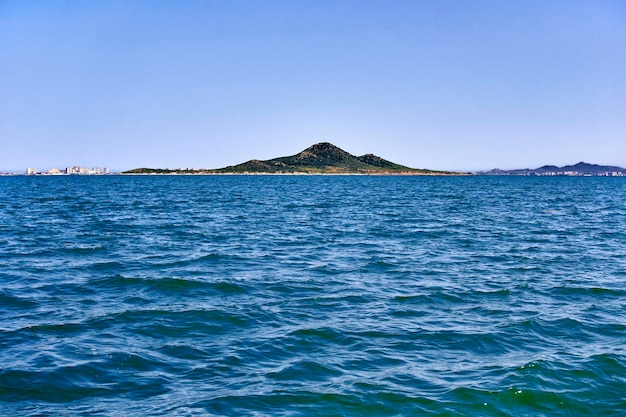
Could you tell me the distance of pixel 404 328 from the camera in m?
15.7

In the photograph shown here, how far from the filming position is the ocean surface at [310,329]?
35.9 feet

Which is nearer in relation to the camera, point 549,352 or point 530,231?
point 549,352

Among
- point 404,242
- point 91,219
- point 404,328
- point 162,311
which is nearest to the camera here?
point 404,328

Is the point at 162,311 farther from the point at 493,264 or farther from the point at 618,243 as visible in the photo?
the point at 618,243

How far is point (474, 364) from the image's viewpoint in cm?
1291

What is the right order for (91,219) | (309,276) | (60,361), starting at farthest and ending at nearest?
(91,219) < (309,276) < (60,361)

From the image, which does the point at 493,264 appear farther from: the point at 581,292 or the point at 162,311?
the point at 162,311

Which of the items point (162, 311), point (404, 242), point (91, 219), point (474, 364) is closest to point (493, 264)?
point (404, 242)

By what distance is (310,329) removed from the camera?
15.4 meters

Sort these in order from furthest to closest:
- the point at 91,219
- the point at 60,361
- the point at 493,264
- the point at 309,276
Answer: the point at 91,219 < the point at 493,264 < the point at 309,276 < the point at 60,361

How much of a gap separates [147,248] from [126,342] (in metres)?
17.0

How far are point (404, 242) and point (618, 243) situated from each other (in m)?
14.3

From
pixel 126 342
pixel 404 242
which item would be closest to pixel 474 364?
pixel 126 342

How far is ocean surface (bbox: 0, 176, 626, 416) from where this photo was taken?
35.9 feet
